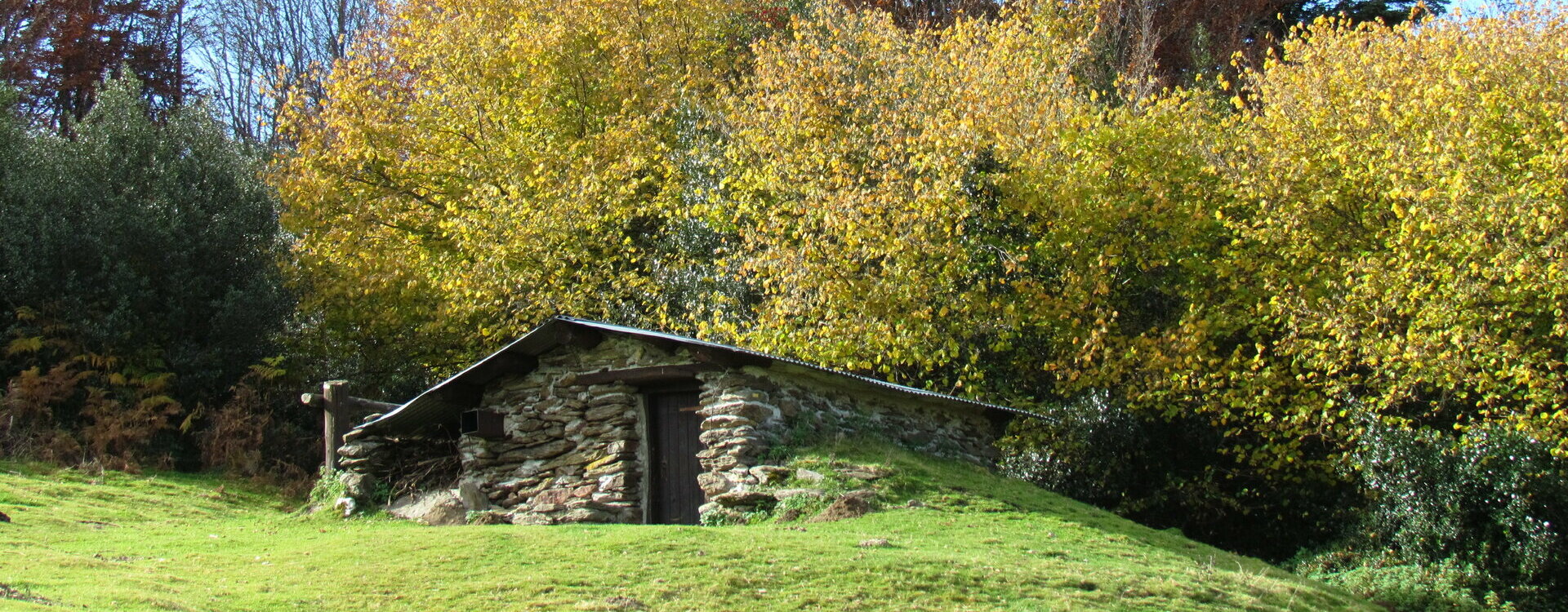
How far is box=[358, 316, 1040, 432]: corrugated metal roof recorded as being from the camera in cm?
1434

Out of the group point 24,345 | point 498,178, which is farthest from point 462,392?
point 498,178

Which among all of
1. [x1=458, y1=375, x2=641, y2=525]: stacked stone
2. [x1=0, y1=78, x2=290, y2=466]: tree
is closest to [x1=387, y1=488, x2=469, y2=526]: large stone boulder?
[x1=458, y1=375, x2=641, y2=525]: stacked stone

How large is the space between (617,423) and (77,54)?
21.2 m

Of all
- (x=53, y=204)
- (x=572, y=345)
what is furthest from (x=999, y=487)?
(x=53, y=204)

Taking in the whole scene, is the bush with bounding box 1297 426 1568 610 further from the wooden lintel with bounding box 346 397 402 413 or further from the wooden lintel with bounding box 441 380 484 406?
the wooden lintel with bounding box 346 397 402 413

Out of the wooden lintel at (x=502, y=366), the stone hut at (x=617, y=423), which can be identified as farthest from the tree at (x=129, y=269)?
the wooden lintel at (x=502, y=366)

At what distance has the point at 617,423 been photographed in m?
14.6

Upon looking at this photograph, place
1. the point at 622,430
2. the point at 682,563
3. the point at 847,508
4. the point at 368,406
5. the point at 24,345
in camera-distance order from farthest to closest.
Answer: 1. the point at 24,345
2. the point at 368,406
3. the point at 622,430
4. the point at 847,508
5. the point at 682,563

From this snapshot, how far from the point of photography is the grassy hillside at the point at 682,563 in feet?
27.2

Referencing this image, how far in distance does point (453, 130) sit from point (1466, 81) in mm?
17171

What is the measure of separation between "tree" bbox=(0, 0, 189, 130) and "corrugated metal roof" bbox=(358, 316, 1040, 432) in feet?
52.7

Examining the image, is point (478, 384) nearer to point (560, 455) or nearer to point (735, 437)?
point (560, 455)

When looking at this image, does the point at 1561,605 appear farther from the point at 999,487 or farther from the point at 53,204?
the point at 53,204

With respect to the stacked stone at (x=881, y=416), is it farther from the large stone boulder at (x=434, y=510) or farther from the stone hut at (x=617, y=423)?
the large stone boulder at (x=434, y=510)
